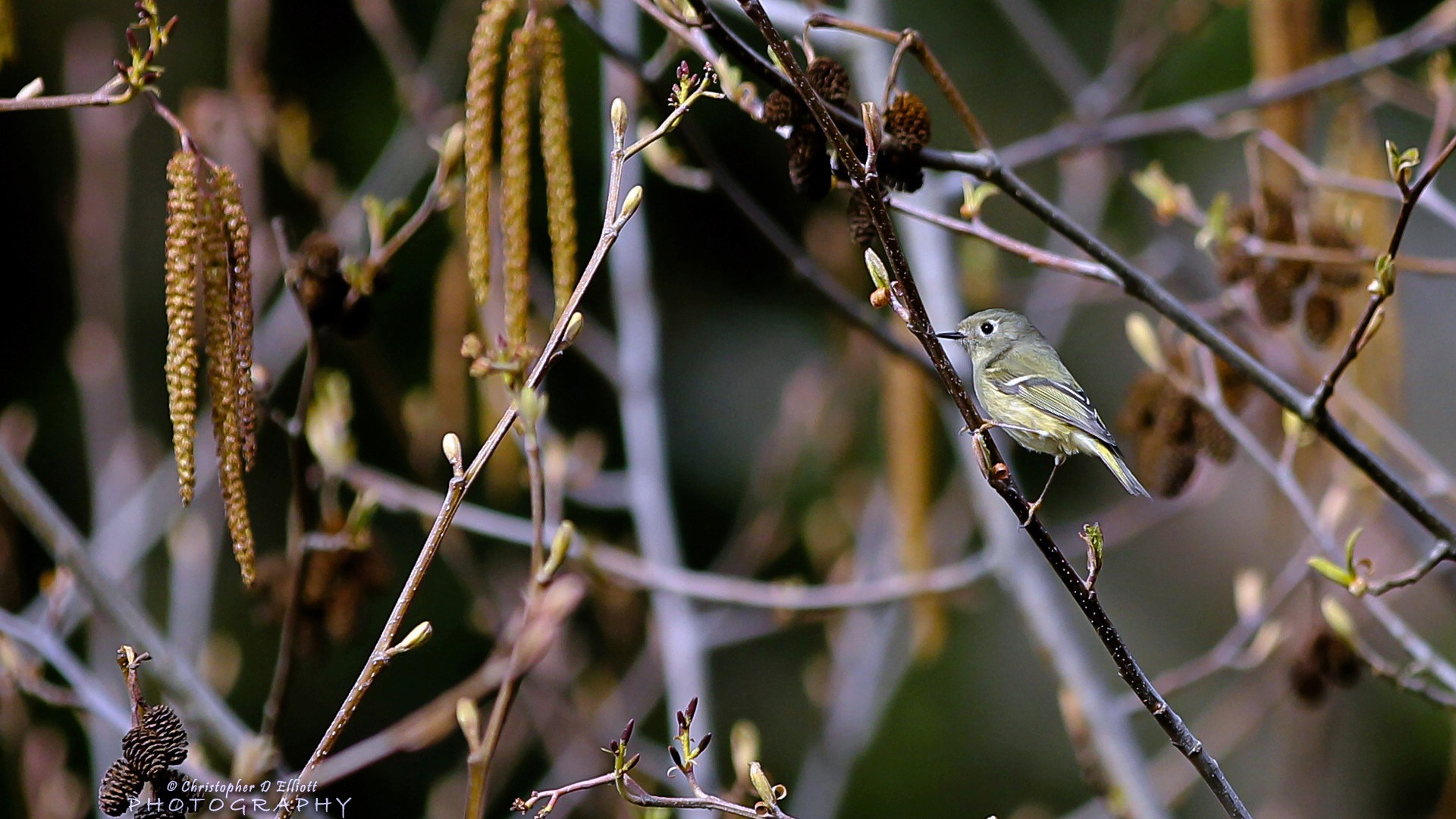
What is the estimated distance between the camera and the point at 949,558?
4672 mm

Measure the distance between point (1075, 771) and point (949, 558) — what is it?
2047 millimetres

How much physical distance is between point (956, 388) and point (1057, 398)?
1.08 m

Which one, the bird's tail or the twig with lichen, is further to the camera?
the bird's tail

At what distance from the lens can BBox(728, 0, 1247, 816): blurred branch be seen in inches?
46.4

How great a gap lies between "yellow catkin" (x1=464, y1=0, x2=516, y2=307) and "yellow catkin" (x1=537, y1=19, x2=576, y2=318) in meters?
0.06

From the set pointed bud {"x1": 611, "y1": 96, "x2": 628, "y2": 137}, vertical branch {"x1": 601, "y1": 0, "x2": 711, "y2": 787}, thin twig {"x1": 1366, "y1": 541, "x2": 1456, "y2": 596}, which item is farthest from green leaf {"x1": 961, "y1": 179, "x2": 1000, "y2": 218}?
vertical branch {"x1": 601, "y1": 0, "x2": 711, "y2": 787}

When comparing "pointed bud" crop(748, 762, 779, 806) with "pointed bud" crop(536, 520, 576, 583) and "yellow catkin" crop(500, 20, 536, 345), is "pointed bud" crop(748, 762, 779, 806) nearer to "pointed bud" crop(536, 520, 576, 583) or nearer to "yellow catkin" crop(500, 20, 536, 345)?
"pointed bud" crop(536, 520, 576, 583)

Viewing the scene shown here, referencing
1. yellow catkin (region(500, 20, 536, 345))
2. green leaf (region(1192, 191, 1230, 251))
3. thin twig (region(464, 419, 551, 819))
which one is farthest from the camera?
green leaf (region(1192, 191, 1230, 251))

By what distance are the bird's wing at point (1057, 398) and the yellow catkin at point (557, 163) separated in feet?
3.66

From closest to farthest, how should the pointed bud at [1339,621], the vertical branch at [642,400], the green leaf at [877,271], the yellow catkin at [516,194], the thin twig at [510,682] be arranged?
the thin twig at [510,682], the green leaf at [877,271], the yellow catkin at [516,194], the pointed bud at [1339,621], the vertical branch at [642,400]

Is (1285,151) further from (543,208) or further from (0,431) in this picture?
(543,208)

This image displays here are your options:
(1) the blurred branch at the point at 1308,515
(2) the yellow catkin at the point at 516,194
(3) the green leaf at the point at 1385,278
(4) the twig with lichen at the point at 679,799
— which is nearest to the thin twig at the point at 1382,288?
(3) the green leaf at the point at 1385,278

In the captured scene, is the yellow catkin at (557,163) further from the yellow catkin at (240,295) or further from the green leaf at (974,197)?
the green leaf at (974,197)

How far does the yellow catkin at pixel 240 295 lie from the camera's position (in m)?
1.23
